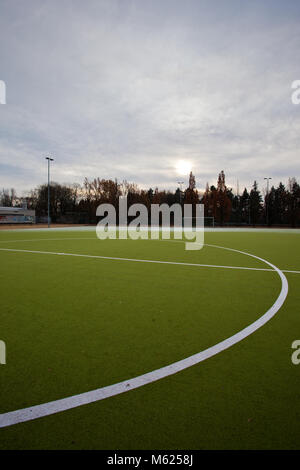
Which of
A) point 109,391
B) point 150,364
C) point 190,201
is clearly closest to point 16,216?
point 190,201

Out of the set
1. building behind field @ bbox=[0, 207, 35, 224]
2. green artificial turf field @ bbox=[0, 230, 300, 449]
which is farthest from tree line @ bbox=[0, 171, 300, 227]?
green artificial turf field @ bbox=[0, 230, 300, 449]

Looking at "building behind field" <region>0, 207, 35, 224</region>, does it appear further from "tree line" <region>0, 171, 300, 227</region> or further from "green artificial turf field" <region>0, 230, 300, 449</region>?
"green artificial turf field" <region>0, 230, 300, 449</region>

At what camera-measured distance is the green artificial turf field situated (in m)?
1.78

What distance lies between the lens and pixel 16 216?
1928 inches

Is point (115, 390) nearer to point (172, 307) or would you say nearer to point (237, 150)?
point (172, 307)

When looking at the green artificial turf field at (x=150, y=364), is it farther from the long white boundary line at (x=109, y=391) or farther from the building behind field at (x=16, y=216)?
the building behind field at (x=16, y=216)

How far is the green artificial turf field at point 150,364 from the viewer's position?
178 centimetres

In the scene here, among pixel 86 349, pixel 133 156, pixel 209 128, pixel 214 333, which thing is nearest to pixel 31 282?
pixel 86 349

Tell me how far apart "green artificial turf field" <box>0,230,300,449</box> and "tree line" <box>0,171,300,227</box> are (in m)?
50.2

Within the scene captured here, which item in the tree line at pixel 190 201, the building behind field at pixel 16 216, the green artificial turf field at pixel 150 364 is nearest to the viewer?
the green artificial turf field at pixel 150 364

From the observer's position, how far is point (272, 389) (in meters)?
2.24

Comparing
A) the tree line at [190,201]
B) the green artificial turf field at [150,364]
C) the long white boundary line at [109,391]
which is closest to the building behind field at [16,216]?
the tree line at [190,201]

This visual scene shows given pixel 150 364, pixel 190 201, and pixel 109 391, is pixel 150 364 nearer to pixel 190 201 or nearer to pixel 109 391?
pixel 109 391

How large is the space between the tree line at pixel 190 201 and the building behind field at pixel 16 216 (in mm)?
6895
